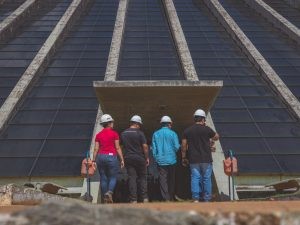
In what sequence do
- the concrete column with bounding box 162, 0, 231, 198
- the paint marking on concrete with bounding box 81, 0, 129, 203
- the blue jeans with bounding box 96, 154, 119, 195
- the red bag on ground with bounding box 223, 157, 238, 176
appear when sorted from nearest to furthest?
the blue jeans with bounding box 96, 154, 119, 195, the red bag on ground with bounding box 223, 157, 238, 176, the paint marking on concrete with bounding box 81, 0, 129, 203, the concrete column with bounding box 162, 0, 231, 198

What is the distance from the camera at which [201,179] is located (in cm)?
1001

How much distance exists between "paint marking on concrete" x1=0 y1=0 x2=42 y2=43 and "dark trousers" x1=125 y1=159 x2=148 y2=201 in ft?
53.6

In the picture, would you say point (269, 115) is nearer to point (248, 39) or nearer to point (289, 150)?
point (289, 150)

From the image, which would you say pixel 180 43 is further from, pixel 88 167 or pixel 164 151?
pixel 164 151

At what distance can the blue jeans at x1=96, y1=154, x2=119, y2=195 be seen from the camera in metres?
10.0

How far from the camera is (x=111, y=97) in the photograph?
12523mm

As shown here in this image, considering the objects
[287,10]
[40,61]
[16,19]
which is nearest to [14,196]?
[40,61]

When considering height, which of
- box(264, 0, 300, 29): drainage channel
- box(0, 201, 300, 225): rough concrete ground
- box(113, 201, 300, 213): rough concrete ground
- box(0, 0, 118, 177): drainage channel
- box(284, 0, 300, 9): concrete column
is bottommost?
box(0, 0, 118, 177): drainage channel

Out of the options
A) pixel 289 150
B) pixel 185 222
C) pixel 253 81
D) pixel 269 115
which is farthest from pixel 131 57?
pixel 185 222

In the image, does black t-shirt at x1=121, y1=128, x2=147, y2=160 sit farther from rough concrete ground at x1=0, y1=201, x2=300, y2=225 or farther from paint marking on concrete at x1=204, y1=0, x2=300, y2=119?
paint marking on concrete at x1=204, y1=0, x2=300, y2=119

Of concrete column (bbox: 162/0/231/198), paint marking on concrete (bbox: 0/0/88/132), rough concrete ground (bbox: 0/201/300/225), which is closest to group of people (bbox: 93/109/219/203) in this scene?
concrete column (bbox: 162/0/231/198)

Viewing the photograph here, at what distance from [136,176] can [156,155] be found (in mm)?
635

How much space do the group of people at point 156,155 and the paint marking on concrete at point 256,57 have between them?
8.35 meters

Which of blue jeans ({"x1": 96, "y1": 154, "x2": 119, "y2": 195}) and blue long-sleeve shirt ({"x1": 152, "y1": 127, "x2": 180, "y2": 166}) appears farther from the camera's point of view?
blue long-sleeve shirt ({"x1": 152, "y1": 127, "x2": 180, "y2": 166})
